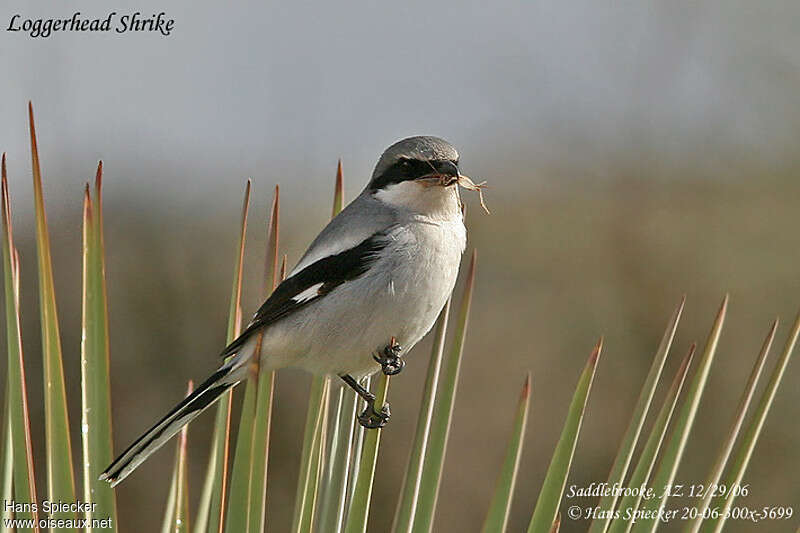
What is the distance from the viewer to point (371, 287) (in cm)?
204

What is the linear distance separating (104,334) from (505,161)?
7.23 metres

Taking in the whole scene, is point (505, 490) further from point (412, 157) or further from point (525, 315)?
point (525, 315)

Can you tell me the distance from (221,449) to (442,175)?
2.76 feet

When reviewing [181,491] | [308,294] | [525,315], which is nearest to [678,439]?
[181,491]

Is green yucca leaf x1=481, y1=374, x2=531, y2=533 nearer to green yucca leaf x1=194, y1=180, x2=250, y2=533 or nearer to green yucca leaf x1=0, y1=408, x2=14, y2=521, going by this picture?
green yucca leaf x1=194, y1=180, x2=250, y2=533

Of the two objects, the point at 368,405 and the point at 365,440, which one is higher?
the point at 365,440

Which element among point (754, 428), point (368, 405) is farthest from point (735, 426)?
point (368, 405)

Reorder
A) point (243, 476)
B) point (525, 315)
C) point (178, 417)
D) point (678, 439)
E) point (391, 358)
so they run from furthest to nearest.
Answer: point (525, 315) → point (391, 358) → point (178, 417) → point (678, 439) → point (243, 476)

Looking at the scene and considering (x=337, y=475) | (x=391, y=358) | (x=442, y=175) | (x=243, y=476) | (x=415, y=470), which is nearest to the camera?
(x=243, y=476)

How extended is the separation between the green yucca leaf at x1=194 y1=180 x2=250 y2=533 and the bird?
193mm

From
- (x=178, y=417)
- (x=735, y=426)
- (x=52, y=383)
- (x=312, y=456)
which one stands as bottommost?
A: (x=178, y=417)

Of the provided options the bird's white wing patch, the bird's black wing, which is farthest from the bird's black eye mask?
the bird's white wing patch

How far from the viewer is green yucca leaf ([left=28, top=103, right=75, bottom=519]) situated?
142 cm

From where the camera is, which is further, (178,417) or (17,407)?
(178,417)
